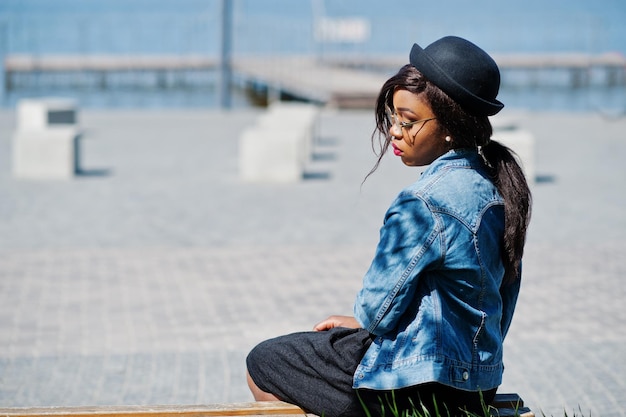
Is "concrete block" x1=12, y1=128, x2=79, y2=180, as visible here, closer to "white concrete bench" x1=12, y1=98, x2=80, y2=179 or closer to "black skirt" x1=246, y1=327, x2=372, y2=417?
"white concrete bench" x1=12, y1=98, x2=80, y2=179

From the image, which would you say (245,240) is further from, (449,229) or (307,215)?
(449,229)

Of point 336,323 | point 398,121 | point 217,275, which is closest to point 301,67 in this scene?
point 217,275

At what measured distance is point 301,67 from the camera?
114 ft

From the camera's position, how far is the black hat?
10.5 ft

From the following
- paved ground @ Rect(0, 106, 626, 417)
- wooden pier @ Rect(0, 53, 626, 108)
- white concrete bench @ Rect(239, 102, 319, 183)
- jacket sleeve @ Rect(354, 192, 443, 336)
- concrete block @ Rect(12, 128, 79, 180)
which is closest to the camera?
jacket sleeve @ Rect(354, 192, 443, 336)

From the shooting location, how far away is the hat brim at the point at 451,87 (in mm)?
3182

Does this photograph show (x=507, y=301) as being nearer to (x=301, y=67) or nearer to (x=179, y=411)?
(x=179, y=411)

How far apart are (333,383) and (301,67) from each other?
31798 mm

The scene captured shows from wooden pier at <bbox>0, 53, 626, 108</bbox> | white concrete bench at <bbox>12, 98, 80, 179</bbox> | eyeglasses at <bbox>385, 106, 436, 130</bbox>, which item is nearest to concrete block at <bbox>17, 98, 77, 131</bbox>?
white concrete bench at <bbox>12, 98, 80, 179</bbox>

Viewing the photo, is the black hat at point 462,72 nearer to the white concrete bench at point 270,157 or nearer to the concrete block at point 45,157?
the white concrete bench at point 270,157

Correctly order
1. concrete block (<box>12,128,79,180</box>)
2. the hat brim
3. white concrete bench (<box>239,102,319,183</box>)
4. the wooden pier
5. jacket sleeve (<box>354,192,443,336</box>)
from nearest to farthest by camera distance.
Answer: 1. jacket sleeve (<box>354,192,443,336</box>)
2. the hat brim
3. white concrete bench (<box>239,102,319,183</box>)
4. concrete block (<box>12,128,79,180</box>)
5. the wooden pier

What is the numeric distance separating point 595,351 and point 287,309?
198 cm

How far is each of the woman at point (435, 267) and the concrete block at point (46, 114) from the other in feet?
47.7

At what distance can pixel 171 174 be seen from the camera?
13.3 metres
